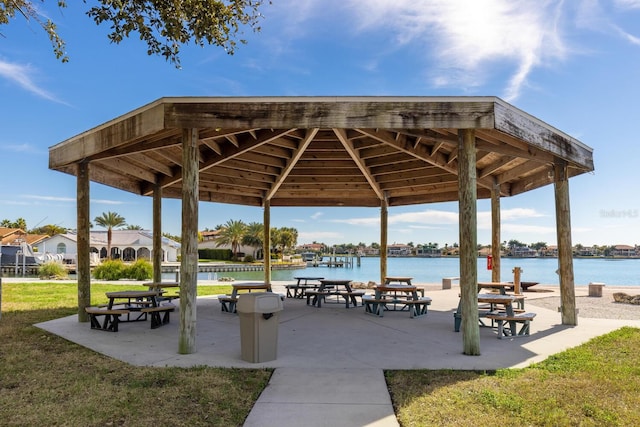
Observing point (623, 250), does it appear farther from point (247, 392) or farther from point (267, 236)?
point (247, 392)

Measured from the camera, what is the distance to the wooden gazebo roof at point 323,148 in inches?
219

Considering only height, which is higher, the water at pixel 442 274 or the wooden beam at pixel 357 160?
the wooden beam at pixel 357 160

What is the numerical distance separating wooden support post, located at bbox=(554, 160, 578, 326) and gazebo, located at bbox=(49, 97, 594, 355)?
0.06ft

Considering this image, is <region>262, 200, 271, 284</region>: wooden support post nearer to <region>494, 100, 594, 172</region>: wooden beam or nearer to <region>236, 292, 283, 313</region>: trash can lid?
<region>236, 292, 283, 313</region>: trash can lid

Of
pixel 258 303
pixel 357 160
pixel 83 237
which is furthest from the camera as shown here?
pixel 357 160

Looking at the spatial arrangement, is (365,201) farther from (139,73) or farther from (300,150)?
(139,73)

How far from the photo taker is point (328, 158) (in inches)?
421

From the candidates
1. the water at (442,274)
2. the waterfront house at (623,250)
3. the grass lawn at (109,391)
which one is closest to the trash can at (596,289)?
the water at (442,274)

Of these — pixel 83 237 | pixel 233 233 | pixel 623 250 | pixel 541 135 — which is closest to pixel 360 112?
pixel 541 135

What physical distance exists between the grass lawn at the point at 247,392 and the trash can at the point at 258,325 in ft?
1.35

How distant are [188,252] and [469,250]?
12.4 feet

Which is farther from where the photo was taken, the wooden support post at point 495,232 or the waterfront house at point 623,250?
the waterfront house at point 623,250

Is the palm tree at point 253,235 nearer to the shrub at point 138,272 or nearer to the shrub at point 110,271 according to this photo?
the shrub at point 110,271

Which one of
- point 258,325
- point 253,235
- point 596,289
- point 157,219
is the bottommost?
point 596,289
